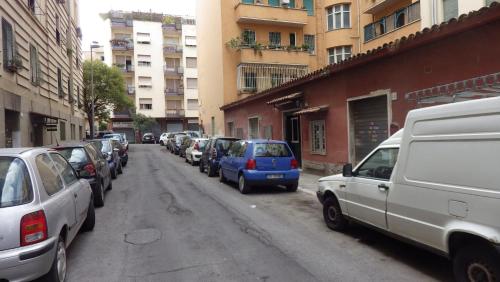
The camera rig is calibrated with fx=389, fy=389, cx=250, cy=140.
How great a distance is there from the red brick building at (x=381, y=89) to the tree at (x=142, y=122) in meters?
38.0

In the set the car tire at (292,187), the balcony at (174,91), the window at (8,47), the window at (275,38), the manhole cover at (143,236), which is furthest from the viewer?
the balcony at (174,91)

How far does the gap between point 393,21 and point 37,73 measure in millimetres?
20302

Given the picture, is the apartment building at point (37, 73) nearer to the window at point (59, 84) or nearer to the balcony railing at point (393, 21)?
the window at point (59, 84)

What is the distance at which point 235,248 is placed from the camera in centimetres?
566

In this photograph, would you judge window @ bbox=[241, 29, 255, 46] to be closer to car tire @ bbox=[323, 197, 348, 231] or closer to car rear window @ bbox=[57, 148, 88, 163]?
car rear window @ bbox=[57, 148, 88, 163]

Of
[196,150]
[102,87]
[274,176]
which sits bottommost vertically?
[274,176]

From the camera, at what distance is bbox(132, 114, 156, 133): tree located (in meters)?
53.4

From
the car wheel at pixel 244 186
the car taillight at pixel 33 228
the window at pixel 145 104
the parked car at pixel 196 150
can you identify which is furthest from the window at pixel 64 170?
the window at pixel 145 104

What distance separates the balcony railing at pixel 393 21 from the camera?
73.0ft

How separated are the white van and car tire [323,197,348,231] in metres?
0.82

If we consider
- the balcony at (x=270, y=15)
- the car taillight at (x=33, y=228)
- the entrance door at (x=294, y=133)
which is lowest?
the car taillight at (x=33, y=228)

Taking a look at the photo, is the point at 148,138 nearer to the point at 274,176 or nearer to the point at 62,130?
the point at 62,130

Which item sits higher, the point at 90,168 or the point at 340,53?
the point at 340,53

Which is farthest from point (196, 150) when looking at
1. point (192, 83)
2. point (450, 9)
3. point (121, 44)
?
point (121, 44)
